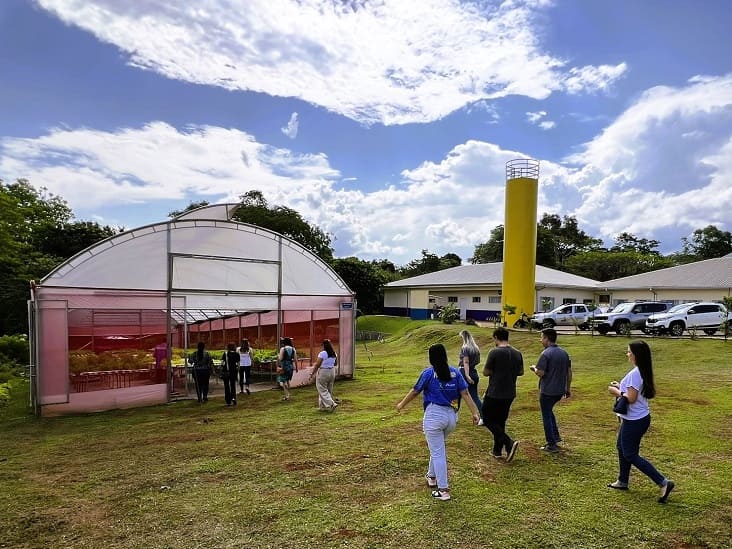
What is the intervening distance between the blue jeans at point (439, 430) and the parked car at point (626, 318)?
20900 millimetres

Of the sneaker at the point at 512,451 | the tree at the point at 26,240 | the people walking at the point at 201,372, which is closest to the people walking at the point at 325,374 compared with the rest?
the people walking at the point at 201,372

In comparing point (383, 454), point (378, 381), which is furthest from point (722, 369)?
point (383, 454)

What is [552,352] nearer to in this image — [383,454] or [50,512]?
[383,454]

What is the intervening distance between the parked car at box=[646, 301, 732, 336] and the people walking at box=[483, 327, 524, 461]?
19.2m

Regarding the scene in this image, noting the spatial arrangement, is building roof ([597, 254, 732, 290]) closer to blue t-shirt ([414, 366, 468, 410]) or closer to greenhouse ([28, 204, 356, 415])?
greenhouse ([28, 204, 356, 415])

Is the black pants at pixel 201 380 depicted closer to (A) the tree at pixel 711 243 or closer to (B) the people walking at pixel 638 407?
(B) the people walking at pixel 638 407

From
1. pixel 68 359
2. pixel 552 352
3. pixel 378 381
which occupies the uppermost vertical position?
pixel 552 352

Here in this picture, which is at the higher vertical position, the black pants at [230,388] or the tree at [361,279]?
the tree at [361,279]

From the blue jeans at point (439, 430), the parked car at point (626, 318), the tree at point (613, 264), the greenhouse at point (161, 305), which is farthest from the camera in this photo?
the tree at point (613, 264)

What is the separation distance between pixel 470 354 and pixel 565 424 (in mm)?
2287

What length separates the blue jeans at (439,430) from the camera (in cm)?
521

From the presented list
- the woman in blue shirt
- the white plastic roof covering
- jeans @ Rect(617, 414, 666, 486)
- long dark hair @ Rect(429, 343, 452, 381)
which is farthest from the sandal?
the white plastic roof covering

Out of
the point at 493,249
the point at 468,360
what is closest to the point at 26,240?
the point at 468,360

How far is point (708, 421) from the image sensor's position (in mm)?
8672
